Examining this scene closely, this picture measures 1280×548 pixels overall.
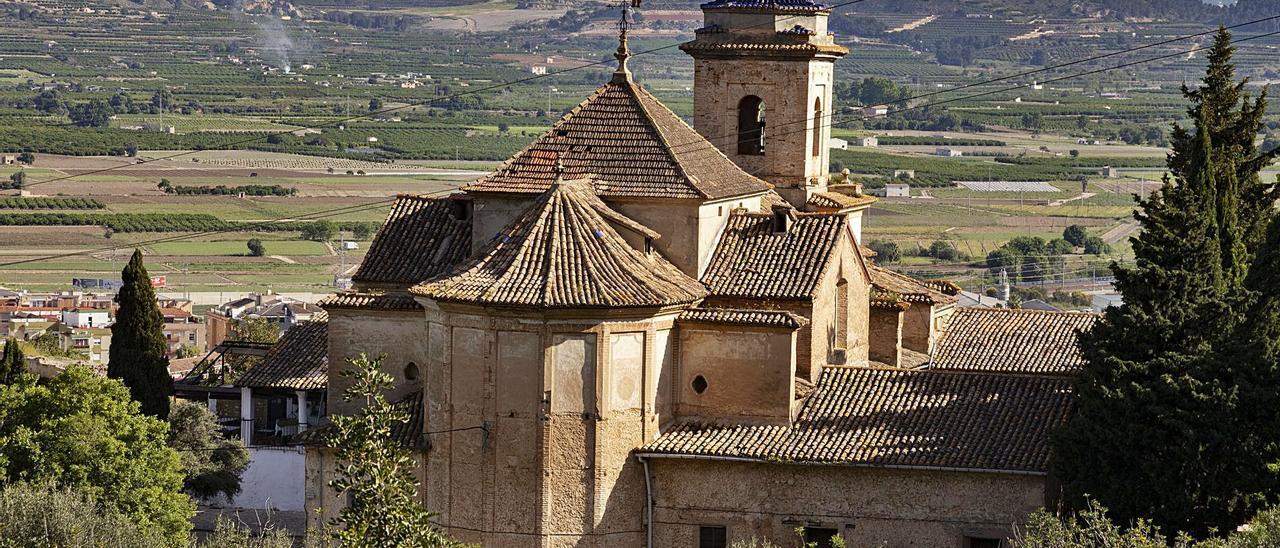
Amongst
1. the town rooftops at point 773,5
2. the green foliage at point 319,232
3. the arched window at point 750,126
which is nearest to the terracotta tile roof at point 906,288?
the arched window at point 750,126

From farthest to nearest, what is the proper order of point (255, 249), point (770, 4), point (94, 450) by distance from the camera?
Answer: 1. point (255, 249)
2. point (770, 4)
3. point (94, 450)

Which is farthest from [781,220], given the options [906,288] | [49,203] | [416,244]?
[49,203]

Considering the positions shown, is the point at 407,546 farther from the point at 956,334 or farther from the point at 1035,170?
the point at 1035,170

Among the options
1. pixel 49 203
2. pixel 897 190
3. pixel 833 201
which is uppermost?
pixel 833 201

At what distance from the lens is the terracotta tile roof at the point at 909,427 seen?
84.1 feet

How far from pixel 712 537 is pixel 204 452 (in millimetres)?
11726

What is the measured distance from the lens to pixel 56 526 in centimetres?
2316

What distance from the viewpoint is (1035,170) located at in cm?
12656

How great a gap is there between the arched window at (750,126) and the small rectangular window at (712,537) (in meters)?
7.96

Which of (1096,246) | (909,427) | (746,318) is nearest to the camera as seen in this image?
(909,427)

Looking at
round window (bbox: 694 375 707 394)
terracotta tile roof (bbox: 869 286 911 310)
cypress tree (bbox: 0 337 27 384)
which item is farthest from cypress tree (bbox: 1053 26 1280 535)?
cypress tree (bbox: 0 337 27 384)

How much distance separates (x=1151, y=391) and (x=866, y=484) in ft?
11.2

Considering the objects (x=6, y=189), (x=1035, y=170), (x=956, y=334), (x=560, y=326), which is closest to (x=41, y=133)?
(x=6, y=189)

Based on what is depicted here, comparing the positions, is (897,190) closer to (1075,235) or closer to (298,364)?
(1075,235)
